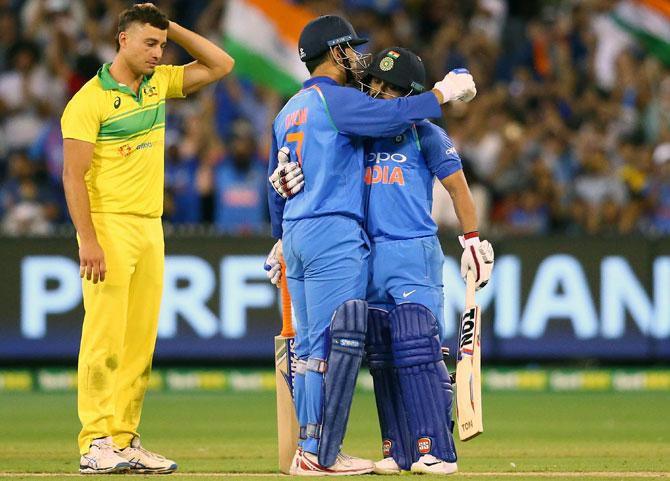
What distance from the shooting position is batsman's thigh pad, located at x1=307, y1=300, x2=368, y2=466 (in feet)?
24.9

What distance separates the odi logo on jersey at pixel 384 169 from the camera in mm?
7840

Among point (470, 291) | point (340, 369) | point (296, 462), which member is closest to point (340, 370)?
point (340, 369)

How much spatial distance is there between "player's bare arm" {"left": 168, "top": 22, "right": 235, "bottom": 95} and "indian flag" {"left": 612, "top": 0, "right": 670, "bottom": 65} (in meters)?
11.4

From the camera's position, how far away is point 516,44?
18.8m

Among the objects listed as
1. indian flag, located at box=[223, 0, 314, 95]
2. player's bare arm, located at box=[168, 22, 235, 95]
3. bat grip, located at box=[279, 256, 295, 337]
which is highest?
indian flag, located at box=[223, 0, 314, 95]

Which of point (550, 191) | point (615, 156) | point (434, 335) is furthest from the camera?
point (615, 156)

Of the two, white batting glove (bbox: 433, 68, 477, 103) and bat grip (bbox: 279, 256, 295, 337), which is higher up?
white batting glove (bbox: 433, 68, 477, 103)

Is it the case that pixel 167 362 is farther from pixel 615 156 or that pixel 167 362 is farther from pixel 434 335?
pixel 434 335

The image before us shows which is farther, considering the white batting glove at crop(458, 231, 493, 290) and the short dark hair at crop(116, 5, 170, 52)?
the short dark hair at crop(116, 5, 170, 52)

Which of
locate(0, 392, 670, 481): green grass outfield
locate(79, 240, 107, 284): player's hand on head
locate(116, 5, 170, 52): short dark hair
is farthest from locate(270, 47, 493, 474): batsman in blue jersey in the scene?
locate(116, 5, 170, 52): short dark hair

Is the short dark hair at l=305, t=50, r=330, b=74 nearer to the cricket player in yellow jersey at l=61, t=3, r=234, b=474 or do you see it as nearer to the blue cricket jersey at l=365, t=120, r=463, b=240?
the blue cricket jersey at l=365, t=120, r=463, b=240

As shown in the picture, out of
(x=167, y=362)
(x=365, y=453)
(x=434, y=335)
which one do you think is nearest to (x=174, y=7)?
(x=167, y=362)

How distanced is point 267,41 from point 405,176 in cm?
890

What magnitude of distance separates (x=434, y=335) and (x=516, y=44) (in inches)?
457
